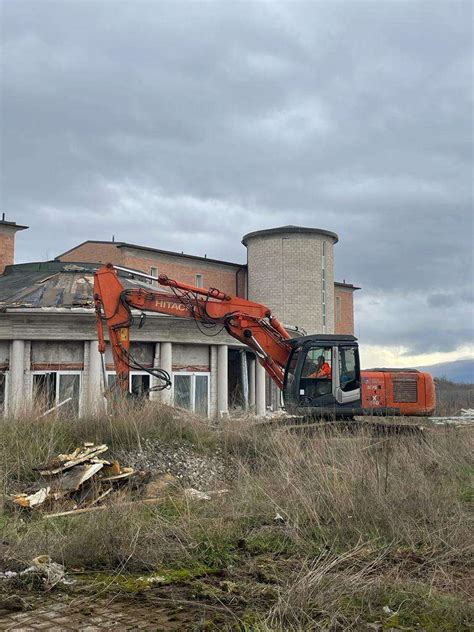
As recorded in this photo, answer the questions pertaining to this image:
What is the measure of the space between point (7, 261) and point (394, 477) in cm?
3350

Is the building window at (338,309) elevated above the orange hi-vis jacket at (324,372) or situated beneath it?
elevated above

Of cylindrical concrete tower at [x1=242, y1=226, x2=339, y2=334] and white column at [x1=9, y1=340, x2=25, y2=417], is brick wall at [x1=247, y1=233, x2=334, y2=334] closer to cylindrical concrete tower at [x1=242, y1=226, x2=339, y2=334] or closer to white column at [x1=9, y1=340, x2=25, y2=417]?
cylindrical concrete tower at [x1=242, y1=226, x2=339, y2=334]

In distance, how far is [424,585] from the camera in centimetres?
531

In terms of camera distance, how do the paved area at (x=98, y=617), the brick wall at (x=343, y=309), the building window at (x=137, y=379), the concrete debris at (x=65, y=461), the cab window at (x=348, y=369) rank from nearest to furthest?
1. the paved area at (x=98, y=617)
2. the concrete debris at (x=65, y=461)
3. the cab window at (x=348, y=369)
4. the building window at (x=137, y=379)
5. the brick wall at (x=343, y=309)

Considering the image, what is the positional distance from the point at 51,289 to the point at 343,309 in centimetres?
2897

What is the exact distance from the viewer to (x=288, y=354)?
1839cm

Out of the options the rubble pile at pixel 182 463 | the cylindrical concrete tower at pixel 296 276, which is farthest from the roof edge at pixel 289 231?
the rubble pile at pixel 182 463

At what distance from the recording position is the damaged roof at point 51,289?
24047 mm

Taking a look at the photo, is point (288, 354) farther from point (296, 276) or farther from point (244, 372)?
point (296, 276)

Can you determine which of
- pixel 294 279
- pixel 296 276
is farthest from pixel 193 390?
pixel 296 276

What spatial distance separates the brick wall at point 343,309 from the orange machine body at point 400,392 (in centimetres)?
2925

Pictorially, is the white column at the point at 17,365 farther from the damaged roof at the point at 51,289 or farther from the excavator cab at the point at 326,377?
the excavator cab at the point at 326,377

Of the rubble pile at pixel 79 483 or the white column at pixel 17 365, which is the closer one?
the rubble pile at pixel 79 483

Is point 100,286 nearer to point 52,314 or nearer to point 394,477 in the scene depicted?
point 52,314
